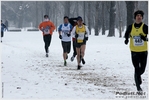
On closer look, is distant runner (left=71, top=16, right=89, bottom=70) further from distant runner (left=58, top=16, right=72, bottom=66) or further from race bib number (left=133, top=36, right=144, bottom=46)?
race bib number (left=133, top=36, right=144, bottom=46)

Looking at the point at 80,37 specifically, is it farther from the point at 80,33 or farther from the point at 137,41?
the point at 137,41

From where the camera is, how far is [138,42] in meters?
8.81

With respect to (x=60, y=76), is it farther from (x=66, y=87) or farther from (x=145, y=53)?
(x=145, y=53)

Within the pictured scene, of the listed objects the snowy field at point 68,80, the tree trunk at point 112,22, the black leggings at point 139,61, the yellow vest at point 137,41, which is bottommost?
the snowy field at point 68,80

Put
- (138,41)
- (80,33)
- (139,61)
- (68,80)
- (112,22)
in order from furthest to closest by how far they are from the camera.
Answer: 1. (112,22)
2. (80,33)
3. (68,80)
4. (139,61)
5. (138,41)

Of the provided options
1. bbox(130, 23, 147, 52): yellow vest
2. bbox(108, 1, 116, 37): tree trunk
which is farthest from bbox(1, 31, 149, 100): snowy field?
bbox(108, 1, 116, 37): tree trunk

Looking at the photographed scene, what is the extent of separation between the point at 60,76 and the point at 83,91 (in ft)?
8.25

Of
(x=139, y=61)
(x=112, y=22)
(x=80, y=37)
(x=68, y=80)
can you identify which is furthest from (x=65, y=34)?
(x=112, y=22)

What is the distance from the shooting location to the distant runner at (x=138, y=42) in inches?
Answer: 341

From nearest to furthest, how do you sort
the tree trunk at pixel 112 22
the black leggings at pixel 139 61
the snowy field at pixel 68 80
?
the snowy field at pixel 68 80
the black leggings at pixel 139 61
the tree trunk at pixel 112 22

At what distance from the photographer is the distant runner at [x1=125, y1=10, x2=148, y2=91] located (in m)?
8.67

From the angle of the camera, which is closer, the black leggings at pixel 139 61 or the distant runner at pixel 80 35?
the black leggings at pixel 139 61

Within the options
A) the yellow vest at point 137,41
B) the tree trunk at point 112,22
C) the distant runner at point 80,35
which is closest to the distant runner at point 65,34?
the distant runner at point 80,35

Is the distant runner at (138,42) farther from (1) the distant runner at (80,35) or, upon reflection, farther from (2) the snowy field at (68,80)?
(1) the distant runner at (80,35)
